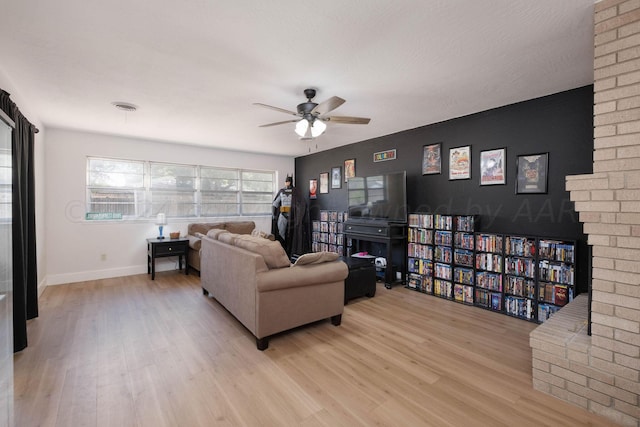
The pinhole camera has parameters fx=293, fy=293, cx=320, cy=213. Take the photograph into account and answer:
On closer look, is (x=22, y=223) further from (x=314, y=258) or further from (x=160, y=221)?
(x=314, y=258)

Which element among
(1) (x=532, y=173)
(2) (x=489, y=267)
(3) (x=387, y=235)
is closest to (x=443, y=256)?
(2) (x=489, y=267)

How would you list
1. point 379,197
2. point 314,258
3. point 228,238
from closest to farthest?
point 314,258 < point 228,238 < point 379,197

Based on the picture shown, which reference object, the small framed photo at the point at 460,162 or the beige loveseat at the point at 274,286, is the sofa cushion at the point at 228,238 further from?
the small framed photo at the point at 460,162

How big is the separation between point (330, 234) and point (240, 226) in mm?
1905

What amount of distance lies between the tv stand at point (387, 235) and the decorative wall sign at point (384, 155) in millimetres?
1139

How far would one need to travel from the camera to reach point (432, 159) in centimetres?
432

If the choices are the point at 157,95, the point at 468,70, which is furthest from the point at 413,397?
the point at 157,95

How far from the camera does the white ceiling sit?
1795 millimetres

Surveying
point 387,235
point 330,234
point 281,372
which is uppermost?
point 387,235

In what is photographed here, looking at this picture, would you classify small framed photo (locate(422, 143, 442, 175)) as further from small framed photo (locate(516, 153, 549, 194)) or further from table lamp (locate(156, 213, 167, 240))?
table lamp (locate(156, 213, 167, 240))

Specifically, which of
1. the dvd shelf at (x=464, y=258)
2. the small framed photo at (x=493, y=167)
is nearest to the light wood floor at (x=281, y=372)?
the dvd shelf at (x=464, y=258)

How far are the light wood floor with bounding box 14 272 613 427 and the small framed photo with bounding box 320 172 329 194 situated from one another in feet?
10.8

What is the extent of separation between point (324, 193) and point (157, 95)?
3788 millimetres

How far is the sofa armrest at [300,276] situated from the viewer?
2506 millimetres
